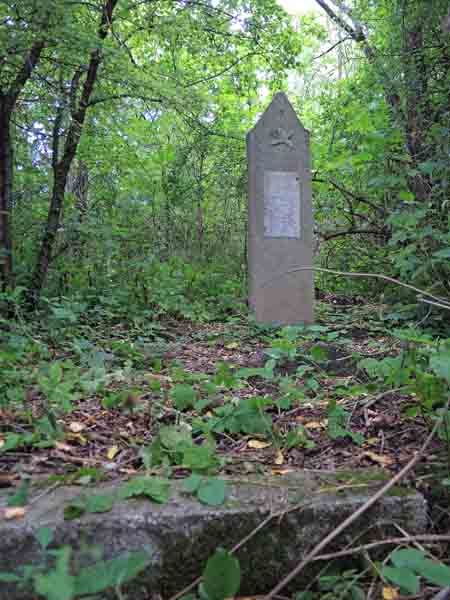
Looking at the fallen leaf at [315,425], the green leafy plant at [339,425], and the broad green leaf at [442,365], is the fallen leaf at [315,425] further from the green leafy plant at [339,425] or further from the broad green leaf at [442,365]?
the broad green leaf at [442,365]

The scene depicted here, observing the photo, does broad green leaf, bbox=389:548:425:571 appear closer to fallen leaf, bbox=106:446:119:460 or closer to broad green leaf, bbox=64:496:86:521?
broad green leaf, bbox=64:496:86:521

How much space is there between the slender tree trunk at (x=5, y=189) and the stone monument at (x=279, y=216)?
91.7 inches

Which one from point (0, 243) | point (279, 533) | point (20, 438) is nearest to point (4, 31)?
point (0, 243)

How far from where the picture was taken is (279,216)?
4.94 meters

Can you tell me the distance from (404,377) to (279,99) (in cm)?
410

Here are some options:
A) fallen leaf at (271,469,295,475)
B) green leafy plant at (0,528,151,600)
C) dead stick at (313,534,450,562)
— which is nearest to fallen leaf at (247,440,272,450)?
fallen leaf at (271,469,295,475)

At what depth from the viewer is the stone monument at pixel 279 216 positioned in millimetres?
4879

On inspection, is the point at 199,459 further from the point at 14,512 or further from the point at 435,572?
the point at 435,572

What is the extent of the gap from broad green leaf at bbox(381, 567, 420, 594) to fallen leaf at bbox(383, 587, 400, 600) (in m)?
0.16

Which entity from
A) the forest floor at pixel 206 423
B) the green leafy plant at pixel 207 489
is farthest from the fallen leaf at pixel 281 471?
the green leafy plant at pixel 207 489

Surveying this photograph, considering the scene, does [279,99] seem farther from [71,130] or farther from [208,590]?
[208,590]

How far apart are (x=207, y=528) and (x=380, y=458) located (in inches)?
28.1

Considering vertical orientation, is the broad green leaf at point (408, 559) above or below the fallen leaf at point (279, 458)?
above

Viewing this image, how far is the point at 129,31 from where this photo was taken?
15.8 ft
